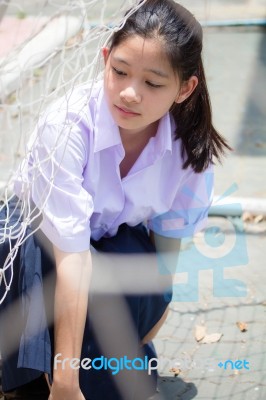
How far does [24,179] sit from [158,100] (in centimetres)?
34

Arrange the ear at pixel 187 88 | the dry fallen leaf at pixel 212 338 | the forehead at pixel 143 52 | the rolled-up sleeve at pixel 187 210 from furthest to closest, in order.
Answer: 1. the dry fallen leaf at pixel 212 338
2. the rolled-up sleeve at pixel 187 210
3. the ear at pixel 187 88
4. the forehead at pixel 143 52

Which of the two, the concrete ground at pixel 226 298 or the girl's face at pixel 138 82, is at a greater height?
the girl's face at pixel 138 82

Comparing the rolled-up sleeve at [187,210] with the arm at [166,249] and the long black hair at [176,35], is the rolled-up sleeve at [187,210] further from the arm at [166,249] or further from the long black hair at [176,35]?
the long black hair at [176,35]

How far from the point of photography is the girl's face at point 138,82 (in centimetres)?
146

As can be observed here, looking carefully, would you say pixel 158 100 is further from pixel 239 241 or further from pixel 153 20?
pixel 239 241

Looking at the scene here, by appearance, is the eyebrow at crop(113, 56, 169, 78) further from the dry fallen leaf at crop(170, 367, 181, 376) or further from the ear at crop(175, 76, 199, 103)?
the dry fallen leaf at crop(170, 367, 181, 376)

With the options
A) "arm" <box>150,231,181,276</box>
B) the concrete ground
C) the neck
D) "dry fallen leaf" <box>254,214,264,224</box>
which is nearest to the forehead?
the neck

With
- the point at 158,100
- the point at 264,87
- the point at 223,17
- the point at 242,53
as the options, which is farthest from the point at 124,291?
the point at 223,17

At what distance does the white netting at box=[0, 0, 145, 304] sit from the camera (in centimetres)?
156

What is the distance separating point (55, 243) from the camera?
151cm

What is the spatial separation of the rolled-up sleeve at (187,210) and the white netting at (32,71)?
0.33 meters

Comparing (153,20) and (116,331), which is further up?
(153,20)

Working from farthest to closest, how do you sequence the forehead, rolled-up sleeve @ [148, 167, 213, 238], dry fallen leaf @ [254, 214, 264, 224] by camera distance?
1. dry fallen leaf @ [254, 214, 264, 224]
2. rolled-up sleeve @ [148, 167, 213, 238]
3. the forehead

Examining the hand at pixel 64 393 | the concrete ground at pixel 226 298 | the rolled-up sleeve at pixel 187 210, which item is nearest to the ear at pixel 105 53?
the concrete ground at pixel 226 298
